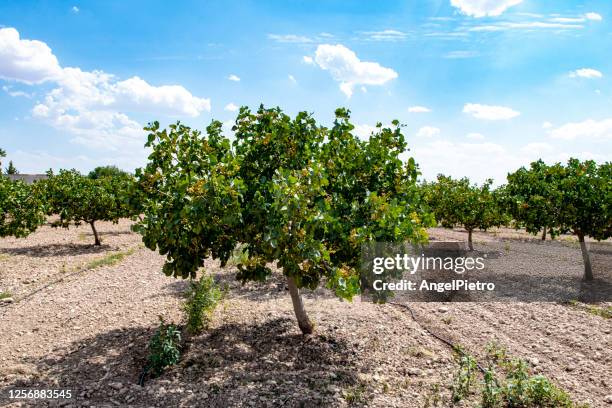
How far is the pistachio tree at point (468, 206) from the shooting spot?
2477cm

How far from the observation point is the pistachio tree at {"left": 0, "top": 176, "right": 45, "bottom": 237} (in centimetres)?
1655

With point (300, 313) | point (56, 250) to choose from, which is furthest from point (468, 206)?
point (56, 250)

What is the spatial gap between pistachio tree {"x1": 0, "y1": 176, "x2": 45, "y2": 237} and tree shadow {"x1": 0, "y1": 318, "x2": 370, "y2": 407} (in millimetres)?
8752

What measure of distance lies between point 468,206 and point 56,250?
70.1 ft

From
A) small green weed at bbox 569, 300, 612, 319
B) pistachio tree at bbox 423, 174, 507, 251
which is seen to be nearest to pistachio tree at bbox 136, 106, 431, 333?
small green weed at bbox 569, 300, 612, 319

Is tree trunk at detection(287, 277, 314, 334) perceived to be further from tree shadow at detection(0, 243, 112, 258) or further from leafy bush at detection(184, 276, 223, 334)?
tree shadow at detection(0, 243, 112, 258)

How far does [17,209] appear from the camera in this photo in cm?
1697

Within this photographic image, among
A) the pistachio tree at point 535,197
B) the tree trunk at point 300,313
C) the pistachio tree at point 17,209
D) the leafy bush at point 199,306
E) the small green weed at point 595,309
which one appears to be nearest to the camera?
the tree trunk at point 300,313

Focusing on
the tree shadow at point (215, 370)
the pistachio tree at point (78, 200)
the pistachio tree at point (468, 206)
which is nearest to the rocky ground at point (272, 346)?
the tree shadow at point (215, 370)

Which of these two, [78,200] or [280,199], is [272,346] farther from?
[78,200]

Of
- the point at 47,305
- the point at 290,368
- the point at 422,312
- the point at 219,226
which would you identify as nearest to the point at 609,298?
the point at 422,312

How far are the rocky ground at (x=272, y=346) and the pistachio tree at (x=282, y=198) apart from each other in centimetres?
148

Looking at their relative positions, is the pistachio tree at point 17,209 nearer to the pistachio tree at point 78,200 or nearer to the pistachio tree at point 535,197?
the pistachio tree at point 78,200

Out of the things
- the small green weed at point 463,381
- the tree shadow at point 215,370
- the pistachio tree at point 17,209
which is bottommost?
the tree shadow at point 215,370
